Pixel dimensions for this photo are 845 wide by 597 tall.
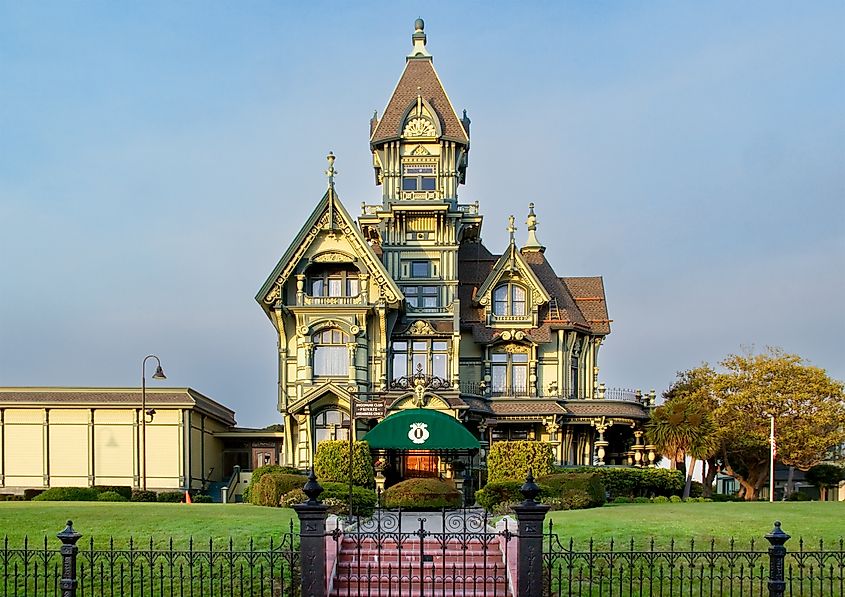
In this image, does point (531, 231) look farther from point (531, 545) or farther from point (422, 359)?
Answer: point (531, 545)

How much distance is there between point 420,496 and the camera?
124 ft

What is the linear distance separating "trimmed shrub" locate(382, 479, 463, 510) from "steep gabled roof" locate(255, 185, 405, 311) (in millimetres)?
12088

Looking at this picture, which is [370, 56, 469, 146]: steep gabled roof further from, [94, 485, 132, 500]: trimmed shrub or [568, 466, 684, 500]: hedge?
[94, 485, 132, 500]: trimmed shrub

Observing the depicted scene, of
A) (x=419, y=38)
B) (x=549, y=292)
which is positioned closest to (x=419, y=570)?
(x=549, y=292)

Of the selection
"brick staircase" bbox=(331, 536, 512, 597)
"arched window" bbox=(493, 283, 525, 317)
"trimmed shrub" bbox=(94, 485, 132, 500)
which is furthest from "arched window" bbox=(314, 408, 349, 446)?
"brick staircase" bbox=(331, 536, 512, 597)

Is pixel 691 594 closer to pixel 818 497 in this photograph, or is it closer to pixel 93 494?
pixel 93 494

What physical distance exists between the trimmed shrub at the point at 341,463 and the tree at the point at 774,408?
55.5 ft

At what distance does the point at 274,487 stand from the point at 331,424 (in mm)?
12815

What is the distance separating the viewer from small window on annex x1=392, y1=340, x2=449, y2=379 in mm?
50812

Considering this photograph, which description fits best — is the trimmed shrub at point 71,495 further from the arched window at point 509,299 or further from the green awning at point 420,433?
the arched window at point 509,299

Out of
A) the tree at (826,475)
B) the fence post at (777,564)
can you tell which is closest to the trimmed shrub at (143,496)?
the fence post at (777,564)

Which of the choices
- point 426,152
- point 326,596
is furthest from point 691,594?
point 426,152

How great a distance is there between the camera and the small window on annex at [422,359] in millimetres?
50812

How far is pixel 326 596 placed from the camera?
65.9 feet
